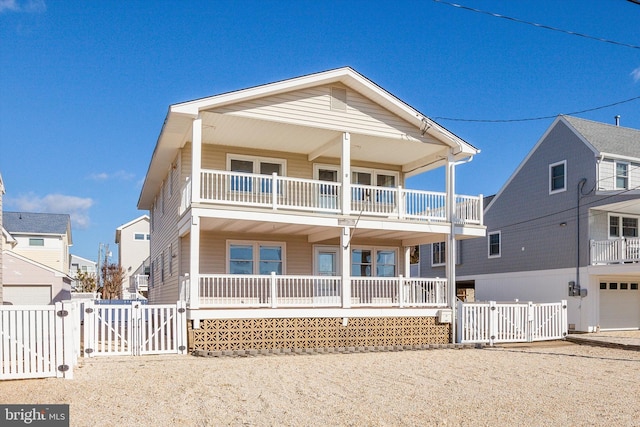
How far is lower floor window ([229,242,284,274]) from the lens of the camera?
19078mm

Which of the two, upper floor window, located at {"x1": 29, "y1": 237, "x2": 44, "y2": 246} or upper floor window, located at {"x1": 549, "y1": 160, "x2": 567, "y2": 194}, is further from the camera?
upper floor window, located at {"x1": 29, "y1": 237, "x2": 44, "y2": 246}

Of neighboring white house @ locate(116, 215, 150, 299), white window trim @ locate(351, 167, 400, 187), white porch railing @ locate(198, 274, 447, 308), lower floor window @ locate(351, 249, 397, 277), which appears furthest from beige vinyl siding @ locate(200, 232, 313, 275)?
neighboring white house @ locate(116, 215, 150, 299)

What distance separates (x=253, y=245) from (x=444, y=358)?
7319 mm

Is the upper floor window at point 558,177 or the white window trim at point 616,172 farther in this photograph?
the upper floor window at point 558,177

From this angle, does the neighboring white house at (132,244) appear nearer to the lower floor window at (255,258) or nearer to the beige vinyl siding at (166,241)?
the beige vinyl siding at (166,241)

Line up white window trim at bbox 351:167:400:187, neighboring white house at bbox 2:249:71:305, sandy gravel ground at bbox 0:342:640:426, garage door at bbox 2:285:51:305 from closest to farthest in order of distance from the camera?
sandy gravel ground at bbox 0:342:640:426 < white window trim at bbox 351:167:400:187 < neighboring white house at bbox 2:249:71:305 < garage door at bbox 2:285:51:305

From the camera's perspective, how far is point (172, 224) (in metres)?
20.3

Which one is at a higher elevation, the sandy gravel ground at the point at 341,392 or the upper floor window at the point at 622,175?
the upper floor window at the point at 622,175

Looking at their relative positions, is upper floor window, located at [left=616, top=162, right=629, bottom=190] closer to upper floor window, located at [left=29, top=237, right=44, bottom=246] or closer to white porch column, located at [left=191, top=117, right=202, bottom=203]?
white porch column, located at [left=191, top=117, right=202, bottom=203]

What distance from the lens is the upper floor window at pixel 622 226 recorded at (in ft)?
84.2

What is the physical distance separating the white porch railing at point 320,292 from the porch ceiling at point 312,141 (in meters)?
4.30

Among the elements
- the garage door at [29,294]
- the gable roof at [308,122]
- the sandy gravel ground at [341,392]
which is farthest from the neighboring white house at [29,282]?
the sandy gravel ground at [341,392]

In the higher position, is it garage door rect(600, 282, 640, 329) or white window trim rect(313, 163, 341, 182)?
white window trim rect(313, 163, 341, 182)

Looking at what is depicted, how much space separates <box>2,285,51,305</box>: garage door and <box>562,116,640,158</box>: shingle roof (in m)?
25.2
